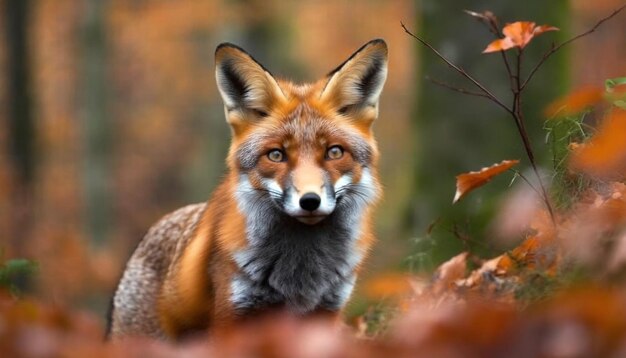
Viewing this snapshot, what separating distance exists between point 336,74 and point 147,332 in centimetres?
230

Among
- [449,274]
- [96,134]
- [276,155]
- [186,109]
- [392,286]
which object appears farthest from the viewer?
[186,109]

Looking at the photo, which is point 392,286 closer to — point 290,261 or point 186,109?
point 290,261

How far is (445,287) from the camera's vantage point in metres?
5.48

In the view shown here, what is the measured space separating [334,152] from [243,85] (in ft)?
2.63

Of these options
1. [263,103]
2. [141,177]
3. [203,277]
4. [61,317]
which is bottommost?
[141,177]

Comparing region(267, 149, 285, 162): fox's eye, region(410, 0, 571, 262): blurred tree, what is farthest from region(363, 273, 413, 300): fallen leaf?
region(410, 0, 571, 262): blurred tree

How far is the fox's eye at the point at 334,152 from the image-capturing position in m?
5.43

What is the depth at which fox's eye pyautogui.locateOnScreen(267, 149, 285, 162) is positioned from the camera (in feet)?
17.8

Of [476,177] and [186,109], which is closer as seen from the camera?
[476,177]

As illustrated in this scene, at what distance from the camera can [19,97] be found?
20547 mm

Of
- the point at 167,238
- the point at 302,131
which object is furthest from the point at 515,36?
the point at 167,238

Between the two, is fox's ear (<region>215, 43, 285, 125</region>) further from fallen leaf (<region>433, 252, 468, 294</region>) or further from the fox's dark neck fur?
fallen leaf (<region>433, 252, 468, 294</region>)

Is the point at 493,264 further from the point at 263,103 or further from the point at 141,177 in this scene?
the point at 141,177

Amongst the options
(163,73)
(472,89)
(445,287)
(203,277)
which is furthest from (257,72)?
(163,73)
